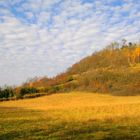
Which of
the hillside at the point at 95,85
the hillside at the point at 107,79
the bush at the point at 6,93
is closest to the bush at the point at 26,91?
the hillside at the point at 95,85

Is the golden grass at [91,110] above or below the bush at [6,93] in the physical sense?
below

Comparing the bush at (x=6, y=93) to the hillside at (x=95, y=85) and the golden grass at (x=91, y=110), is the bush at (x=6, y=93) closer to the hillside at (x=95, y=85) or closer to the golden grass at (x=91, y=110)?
the hillside at (x=95, y=85)

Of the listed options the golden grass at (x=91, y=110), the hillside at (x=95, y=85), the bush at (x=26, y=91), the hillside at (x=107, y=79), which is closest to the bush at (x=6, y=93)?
the hillside at (x=95, y=85)

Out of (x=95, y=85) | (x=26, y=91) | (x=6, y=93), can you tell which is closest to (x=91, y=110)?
(x=6, y=93)

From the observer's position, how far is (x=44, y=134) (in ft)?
49.1

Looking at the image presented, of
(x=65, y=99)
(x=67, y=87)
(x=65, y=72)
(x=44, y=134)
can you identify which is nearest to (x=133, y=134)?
(x=44, y=134)

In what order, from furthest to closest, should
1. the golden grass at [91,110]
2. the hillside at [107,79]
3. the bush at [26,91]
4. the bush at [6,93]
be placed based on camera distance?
the hillside at [107,79]
the bush at [26,91]
the bush at [6,93]
the golden grass at [91,110]

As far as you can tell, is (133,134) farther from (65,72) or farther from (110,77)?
(65,72)

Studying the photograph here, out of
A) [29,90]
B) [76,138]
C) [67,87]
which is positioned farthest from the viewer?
[67,87]

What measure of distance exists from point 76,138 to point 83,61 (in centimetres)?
15361

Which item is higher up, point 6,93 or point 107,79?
point 107,79

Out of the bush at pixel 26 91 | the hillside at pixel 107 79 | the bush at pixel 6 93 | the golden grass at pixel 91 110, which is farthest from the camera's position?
the hillside at pixel 107 79

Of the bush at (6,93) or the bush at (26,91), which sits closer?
the bush at (6,93)

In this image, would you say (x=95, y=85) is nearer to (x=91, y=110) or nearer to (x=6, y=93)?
(x=6, y=93)
